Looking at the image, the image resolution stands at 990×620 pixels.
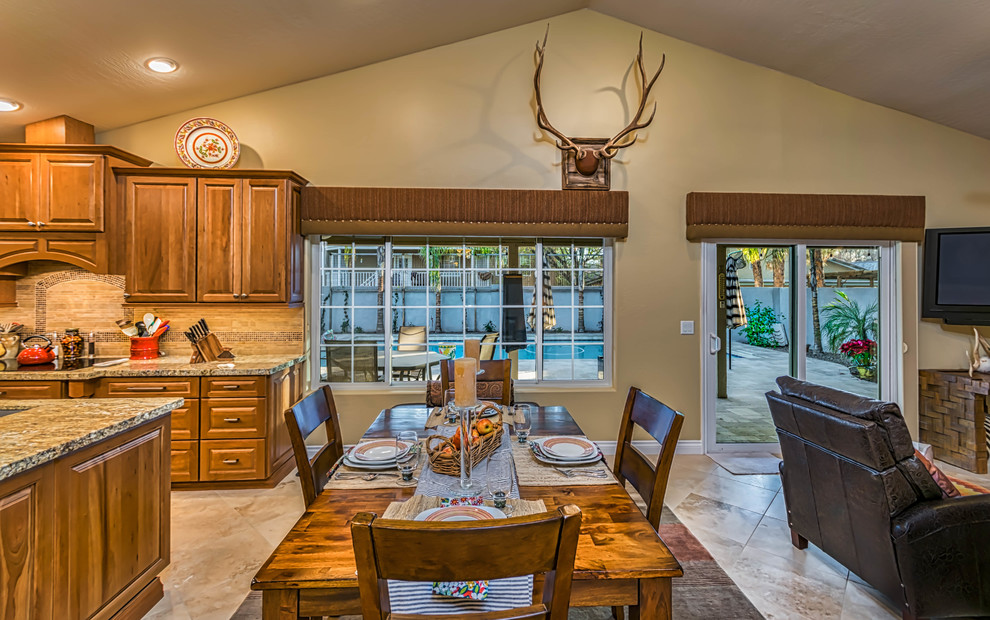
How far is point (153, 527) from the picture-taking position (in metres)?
2.00

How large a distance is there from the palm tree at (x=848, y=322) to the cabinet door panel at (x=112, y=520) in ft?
16.0

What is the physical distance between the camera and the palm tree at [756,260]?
4.12 metres

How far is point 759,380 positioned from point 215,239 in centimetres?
470

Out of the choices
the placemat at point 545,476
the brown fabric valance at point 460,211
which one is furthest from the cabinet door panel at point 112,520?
the brown fabric valance at point 460,211

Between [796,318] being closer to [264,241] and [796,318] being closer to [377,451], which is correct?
[377,451]

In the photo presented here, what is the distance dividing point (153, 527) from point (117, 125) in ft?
10.7

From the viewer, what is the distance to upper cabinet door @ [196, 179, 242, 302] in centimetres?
338

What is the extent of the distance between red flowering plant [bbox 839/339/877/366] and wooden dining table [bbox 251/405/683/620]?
391 centimetres

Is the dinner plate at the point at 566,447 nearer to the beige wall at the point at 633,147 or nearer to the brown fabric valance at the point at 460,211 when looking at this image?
the beige wall at the point at 633,147

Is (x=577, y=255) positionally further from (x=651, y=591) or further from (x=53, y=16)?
(x=53, y=16)

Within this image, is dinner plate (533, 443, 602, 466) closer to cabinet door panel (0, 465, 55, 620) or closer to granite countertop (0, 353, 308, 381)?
cabinet door panel (0, 465, 55, 620)

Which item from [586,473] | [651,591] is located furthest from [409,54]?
[651,591]

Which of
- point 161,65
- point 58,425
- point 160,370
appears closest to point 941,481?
point 58,425

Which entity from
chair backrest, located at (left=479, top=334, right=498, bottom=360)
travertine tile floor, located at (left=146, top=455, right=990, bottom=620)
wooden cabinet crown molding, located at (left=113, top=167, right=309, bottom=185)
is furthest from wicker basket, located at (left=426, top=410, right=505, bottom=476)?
wooden cabinet crown molding, located at (left=113, top=167, right=309, bottom=185)
